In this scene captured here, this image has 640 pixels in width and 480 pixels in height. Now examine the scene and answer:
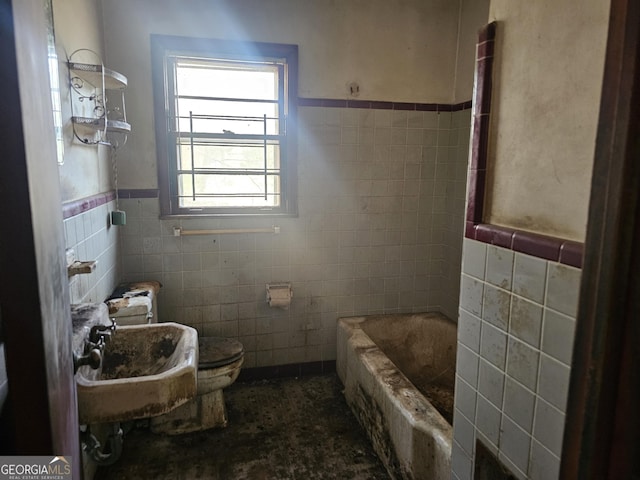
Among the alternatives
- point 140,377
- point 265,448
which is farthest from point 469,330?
point 265,448

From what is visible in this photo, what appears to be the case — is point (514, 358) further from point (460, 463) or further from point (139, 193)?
point (139, 193)

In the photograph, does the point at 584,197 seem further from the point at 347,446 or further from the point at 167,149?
the point at 167,149

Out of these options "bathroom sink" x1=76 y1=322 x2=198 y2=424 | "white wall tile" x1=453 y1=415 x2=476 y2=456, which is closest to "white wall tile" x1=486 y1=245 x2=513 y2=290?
"white wall tile" x1=453 y1=415 x2=476 y2=456

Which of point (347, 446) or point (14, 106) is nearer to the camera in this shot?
point (14, 106)

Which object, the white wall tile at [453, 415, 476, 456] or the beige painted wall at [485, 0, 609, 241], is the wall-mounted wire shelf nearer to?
the beige painted wall at [485, 0, 609, 241]

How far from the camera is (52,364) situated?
2.30ft

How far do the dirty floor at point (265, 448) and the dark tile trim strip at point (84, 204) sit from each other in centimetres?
128

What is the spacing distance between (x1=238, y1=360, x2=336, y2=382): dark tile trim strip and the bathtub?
12 cm

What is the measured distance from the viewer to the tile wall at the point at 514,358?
1.00m

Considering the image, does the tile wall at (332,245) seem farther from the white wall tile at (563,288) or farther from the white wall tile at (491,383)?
the white wall tile at (563,288)

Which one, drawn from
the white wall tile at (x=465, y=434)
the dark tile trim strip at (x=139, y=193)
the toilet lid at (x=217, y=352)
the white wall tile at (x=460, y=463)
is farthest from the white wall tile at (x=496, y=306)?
the dark tile trim strip at (x=139, y=193)

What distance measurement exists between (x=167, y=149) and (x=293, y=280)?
1196 millimetres

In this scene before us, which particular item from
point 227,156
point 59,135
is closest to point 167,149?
point 227,156

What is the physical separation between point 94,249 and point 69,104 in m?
0.67
